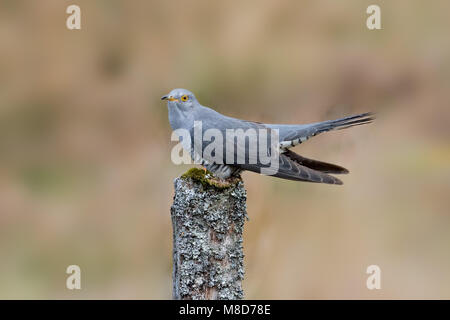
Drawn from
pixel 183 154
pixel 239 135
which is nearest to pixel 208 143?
pixel 239 135

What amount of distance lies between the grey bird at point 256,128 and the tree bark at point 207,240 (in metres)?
0.41

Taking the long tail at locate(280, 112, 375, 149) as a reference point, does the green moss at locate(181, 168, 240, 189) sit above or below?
below

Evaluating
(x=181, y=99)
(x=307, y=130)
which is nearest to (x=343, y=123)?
(x=307, y=130)

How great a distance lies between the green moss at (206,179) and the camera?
289cm

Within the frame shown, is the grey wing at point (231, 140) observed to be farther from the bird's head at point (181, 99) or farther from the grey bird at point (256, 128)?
the bird's head at point (181, 99)

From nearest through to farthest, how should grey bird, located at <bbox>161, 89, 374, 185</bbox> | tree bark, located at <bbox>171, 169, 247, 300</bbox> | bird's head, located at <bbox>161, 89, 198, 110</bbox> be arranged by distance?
tree bark, located at <bbox>171, 169, 247, 300</bbox> → grey bird, located at <bbox>161, 89, 374, 185</bbox> → bird's head, located at <bbox>161, 89, 198, 110</bbox>

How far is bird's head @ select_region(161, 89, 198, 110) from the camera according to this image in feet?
11.4

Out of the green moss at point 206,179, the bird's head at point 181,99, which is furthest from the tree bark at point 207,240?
the bird's head at point 181,99

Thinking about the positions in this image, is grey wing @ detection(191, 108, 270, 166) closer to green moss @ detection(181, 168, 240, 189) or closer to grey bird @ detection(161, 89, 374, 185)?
grey bird @ detection(161, 89, 374, 185)

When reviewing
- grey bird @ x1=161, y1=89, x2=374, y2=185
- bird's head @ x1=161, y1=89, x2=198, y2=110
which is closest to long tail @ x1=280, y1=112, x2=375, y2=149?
grey bird @ x1=161, y1=89, x2=374, y2=185

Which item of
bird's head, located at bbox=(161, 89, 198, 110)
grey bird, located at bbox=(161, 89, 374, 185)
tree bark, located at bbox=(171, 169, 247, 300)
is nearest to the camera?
tree bark, located at bbox=(171, 169, 247, 300)

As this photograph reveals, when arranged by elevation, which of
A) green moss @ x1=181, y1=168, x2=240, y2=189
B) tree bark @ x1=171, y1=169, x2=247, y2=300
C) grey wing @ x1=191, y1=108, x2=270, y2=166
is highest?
grey wing @ x1=191, y1=108, x2=270, y2=166

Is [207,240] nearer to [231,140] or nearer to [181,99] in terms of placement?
[231,140]

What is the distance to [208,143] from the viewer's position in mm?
3404
